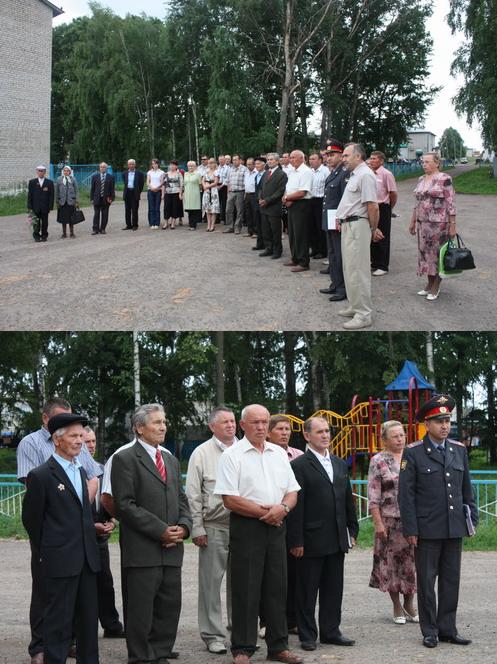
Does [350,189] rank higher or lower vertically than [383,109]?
lower

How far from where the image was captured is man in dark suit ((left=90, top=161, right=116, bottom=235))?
18.6 m

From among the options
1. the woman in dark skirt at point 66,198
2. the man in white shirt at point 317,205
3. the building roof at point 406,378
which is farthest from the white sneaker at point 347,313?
the woman in dark skirt at point 66,198

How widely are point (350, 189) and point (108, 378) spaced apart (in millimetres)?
19823

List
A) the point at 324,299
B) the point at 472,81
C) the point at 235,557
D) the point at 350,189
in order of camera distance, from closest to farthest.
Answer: the point at 235,557, the point at 350,189, the point at 324,299, the point at 472,81

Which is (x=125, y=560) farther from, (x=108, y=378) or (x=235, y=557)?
(x=108, y=378)

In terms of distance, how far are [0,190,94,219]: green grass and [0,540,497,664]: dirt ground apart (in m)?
17.3

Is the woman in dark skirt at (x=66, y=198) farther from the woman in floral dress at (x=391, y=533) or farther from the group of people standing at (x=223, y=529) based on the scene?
the woman in floral dress at (x=391, y=533)

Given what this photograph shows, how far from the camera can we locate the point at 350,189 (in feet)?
30.3

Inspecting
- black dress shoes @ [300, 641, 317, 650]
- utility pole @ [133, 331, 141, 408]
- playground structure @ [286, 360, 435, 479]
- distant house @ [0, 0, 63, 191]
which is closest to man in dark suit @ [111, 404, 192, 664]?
black dress shoes @ [300, 641, 317, 650]

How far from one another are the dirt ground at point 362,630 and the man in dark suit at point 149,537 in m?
0.38

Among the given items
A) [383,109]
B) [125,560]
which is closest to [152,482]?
[125,560]

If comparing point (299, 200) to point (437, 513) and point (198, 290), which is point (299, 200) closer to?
point (198, 290)

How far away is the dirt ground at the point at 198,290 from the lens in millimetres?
10586

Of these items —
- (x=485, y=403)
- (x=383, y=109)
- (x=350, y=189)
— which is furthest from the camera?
(x=383, y=109)
